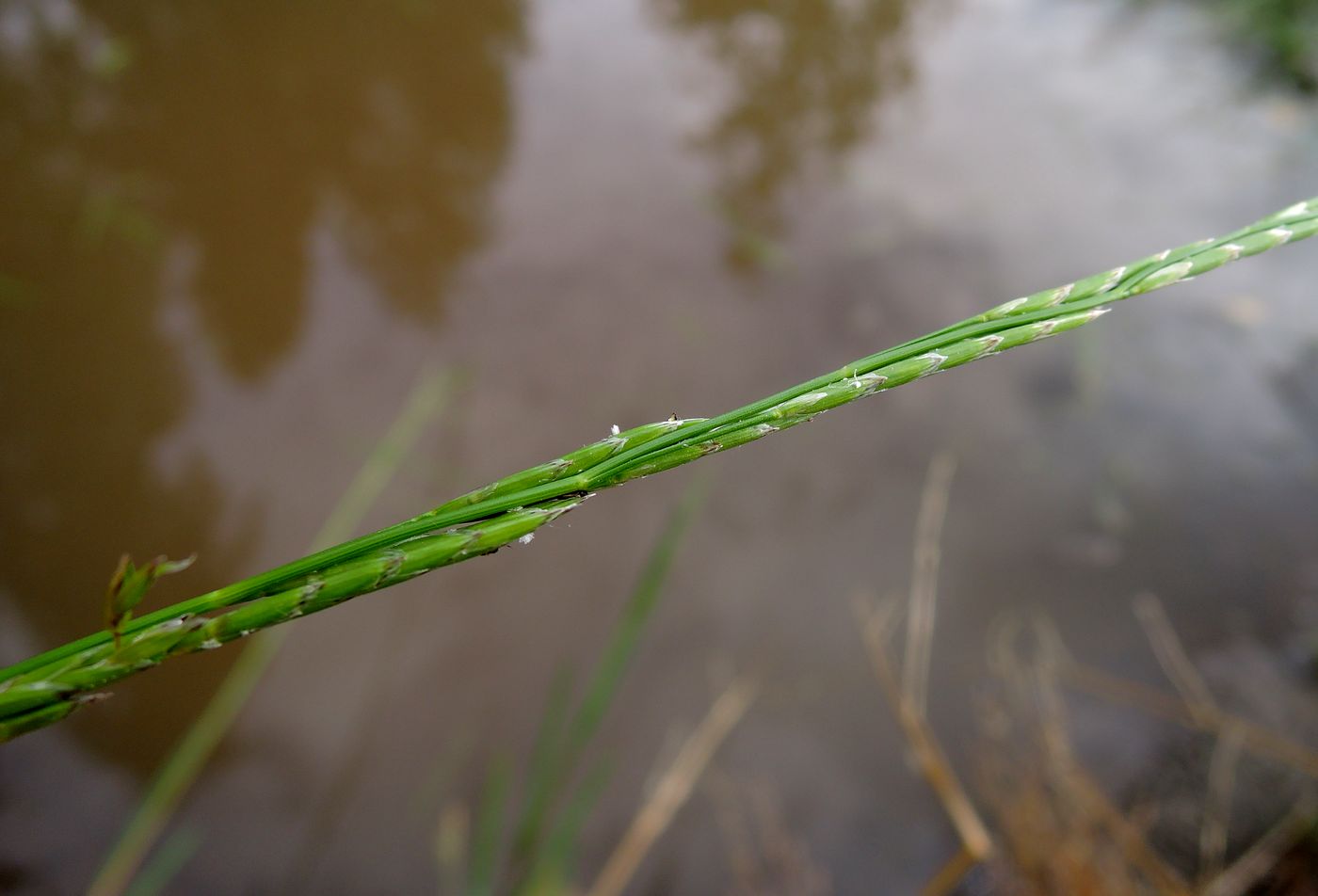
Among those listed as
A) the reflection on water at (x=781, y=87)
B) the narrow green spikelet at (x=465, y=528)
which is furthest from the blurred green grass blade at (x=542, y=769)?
the reflection on water at (x=781, y=87)

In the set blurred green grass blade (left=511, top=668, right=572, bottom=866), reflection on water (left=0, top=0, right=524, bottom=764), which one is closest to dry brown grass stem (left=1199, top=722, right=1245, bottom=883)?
blurred green grass blade (left=511, top=668, right=572, bottom=866)

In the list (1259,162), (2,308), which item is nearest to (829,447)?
(1259,162)

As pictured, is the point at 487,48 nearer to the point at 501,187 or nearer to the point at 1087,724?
the point at 501,187

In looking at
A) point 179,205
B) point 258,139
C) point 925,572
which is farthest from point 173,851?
point 258,139

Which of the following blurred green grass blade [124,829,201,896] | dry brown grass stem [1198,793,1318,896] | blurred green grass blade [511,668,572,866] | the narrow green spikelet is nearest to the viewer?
the narrow green spikelet

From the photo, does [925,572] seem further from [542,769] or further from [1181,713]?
[542,769]

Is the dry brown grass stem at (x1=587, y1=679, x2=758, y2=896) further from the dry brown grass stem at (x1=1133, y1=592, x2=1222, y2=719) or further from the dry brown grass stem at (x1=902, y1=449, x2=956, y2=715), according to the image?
the dry brown grass stem at (x1=1133, y1=592, x2=1222, y2=719)

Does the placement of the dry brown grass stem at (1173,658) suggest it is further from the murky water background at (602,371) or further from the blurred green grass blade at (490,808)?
the blurred green grass blade at (490,808)
